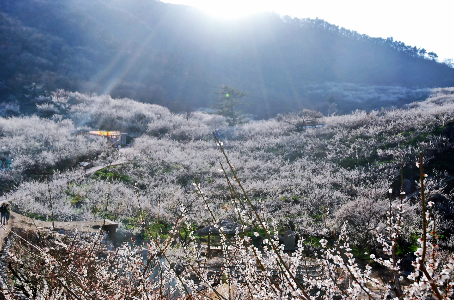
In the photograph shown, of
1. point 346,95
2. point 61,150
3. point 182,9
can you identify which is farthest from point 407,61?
point 61,150

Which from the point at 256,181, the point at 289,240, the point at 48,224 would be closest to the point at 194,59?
the point at 256,181

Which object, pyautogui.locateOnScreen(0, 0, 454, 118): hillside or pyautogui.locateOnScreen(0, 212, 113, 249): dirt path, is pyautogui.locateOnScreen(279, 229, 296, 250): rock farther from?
pyautogui.locateOnScreen(0, 0, 454, 118): hillside

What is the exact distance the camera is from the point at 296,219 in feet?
30.5

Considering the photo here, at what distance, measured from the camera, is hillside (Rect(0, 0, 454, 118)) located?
4119cm

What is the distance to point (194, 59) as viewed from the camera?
192 ft

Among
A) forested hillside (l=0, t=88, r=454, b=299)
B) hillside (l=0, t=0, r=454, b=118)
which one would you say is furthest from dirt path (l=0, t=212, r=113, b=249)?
hillside (l=0, t=0, r=454, b=118)

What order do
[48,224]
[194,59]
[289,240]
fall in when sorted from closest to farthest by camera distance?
[48,224]
[289,240]
[194,59]

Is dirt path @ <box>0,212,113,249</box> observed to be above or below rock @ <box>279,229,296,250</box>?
below

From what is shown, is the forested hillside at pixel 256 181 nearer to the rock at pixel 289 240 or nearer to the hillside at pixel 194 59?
the rock at pixel 289 240

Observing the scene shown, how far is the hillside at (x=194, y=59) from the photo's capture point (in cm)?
4119

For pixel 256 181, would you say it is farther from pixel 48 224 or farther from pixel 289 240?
pixel 48 224

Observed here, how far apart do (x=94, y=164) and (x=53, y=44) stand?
40553 millimetres

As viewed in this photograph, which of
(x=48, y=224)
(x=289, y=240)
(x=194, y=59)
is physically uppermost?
(x=194, y=59)

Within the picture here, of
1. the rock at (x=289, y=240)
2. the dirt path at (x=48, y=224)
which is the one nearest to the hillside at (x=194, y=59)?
the dirt path at (x=48, y=224)
